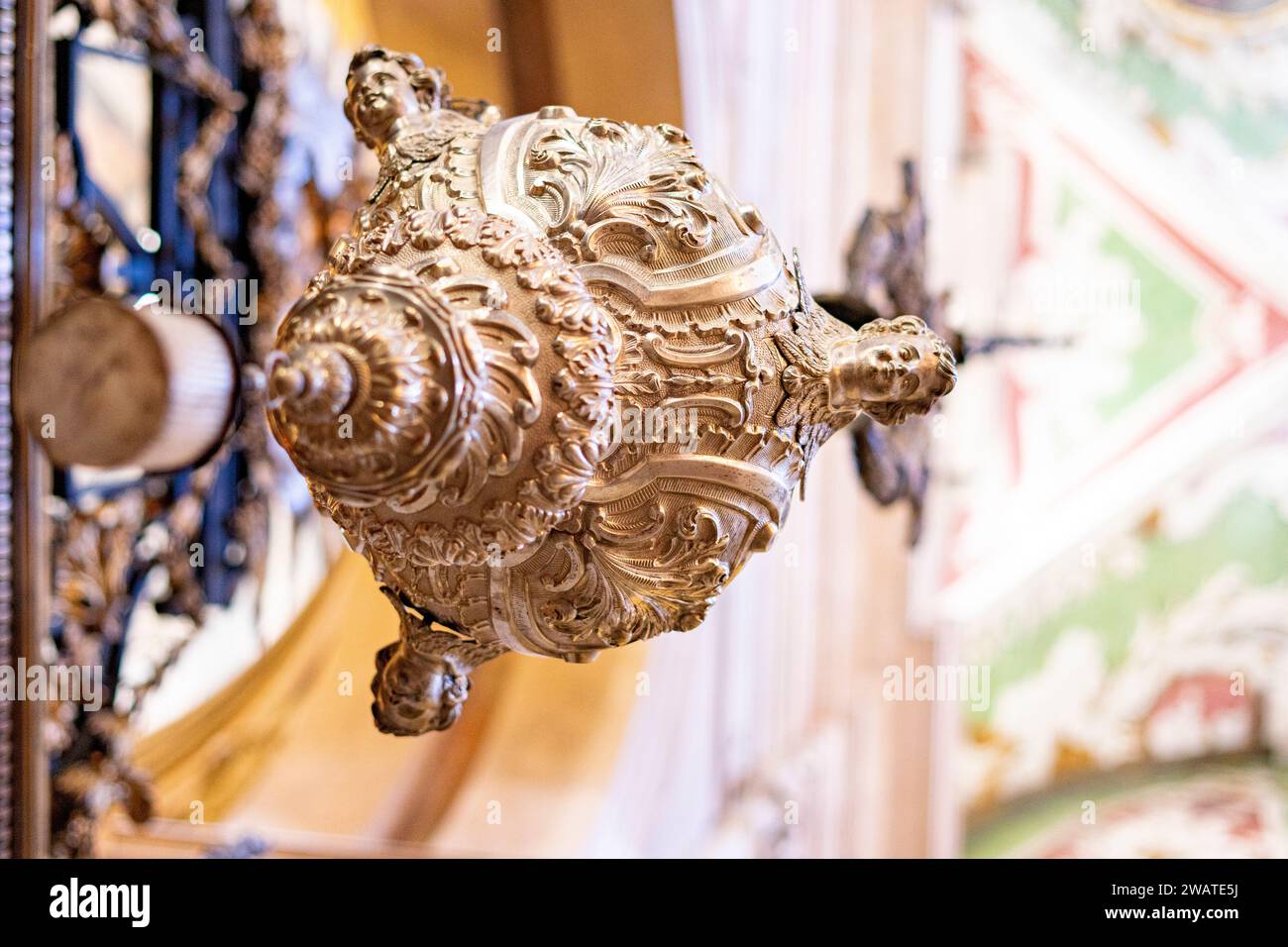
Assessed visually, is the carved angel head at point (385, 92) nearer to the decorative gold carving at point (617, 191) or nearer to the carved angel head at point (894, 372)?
the decorative gold carving at point (617, 191)

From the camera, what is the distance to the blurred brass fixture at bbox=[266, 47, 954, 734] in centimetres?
90

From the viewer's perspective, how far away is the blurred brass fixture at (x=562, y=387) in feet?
2.95

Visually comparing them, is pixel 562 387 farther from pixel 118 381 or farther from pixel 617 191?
pixel 118 381

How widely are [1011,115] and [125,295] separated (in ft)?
11.3

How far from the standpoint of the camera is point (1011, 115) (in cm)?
426

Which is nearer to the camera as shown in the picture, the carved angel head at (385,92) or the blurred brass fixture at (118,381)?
the carved angel head at (385,92)

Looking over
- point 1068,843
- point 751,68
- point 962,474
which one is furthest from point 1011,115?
point 1068,843

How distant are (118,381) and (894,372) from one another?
1.05 metres

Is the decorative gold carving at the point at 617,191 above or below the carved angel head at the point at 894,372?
above

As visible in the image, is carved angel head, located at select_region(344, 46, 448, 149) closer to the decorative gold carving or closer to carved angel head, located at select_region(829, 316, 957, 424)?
the decorative gold carving

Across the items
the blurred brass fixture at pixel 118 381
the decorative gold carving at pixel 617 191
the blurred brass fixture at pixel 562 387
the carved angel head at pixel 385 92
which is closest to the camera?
the blurred brass fixture at pixel 562 387

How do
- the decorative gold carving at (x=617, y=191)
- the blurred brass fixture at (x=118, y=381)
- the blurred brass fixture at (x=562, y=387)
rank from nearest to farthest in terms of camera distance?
the blurred brass fixture at (x=562, y=387), the decorative gold carving at (x=617, y=191), the blurred brass fixture at (x=118, y=381)

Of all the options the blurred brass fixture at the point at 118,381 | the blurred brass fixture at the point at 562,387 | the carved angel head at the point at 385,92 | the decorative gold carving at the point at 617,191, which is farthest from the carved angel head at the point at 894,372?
the blurred brass fixture at the point at 118,381
